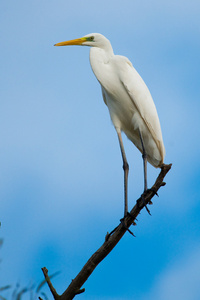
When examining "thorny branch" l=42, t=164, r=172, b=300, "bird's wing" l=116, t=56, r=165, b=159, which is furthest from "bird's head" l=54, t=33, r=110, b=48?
"thorny branch" l=42, t=164, r=172, b=300

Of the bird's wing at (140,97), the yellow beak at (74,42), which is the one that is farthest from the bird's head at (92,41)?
the bird's wing at (140,97)

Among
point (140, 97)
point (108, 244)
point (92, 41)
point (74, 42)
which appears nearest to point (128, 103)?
point (140, 97)

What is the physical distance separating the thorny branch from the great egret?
46cm

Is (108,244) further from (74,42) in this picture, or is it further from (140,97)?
(74,42)

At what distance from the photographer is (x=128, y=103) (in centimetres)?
382

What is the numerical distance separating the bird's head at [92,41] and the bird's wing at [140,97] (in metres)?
0.25

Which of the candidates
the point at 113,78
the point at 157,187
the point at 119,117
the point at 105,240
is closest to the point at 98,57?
the point at 113,78

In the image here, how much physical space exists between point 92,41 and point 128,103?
834 millimetres

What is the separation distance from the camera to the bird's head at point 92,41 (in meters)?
4.08

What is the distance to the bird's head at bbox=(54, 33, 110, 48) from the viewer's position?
408cm

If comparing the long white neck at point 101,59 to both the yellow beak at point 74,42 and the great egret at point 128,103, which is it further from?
the yellow beak at point 74,42

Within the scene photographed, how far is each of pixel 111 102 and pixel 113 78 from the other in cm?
24

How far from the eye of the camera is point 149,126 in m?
3.80

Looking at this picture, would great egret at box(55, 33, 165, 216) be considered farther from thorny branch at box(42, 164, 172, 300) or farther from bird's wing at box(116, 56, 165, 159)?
thorny branch at box(42, 164, 172, 300)
